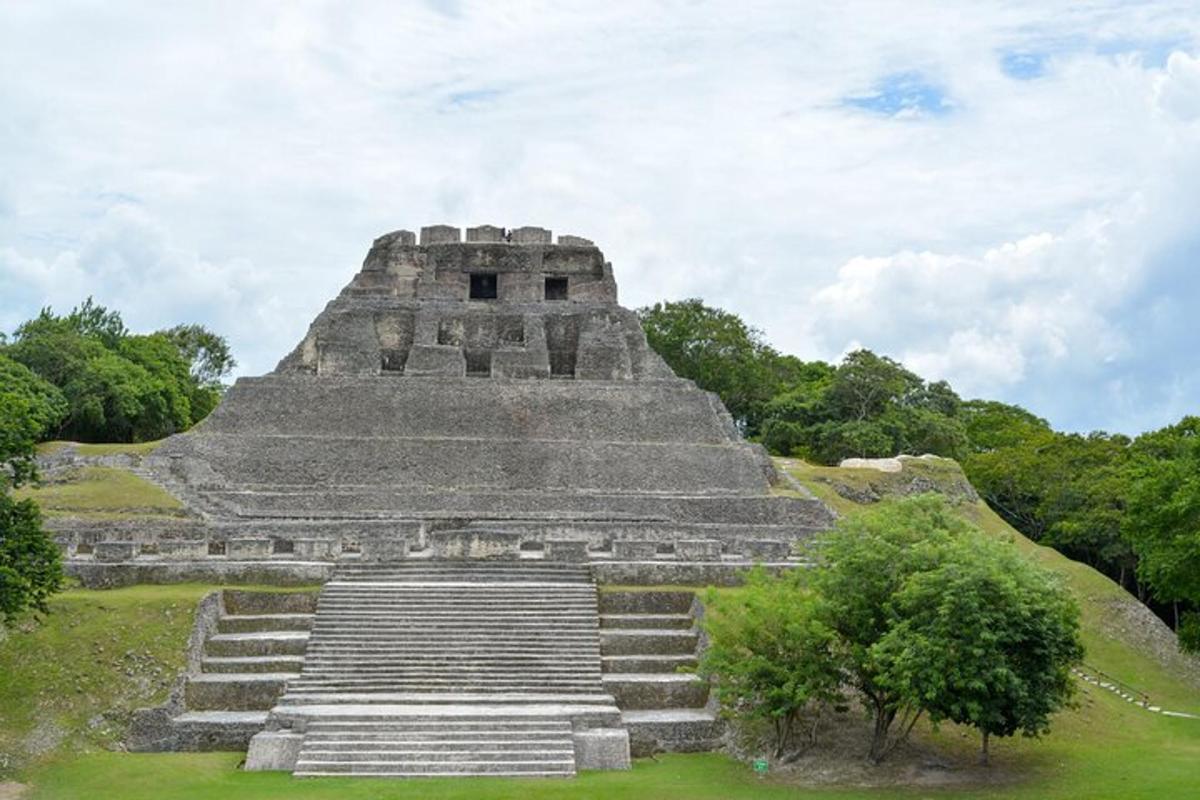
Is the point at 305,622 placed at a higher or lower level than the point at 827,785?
higher

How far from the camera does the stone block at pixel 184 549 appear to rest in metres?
20.2

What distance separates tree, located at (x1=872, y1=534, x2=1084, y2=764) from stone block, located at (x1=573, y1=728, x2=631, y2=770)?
11.3 feet

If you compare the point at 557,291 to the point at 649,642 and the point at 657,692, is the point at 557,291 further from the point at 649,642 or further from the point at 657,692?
the point at 657,692

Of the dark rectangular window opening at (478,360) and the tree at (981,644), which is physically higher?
the dark rectangular window opening at (478,360)

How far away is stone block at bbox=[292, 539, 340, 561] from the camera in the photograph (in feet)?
67.0

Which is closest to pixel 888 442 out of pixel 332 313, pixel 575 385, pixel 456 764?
pixel 575 385

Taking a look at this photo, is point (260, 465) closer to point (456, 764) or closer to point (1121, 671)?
point (456, 764)

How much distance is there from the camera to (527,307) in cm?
3866

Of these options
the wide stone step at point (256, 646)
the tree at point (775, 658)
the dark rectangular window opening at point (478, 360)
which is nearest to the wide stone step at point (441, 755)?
the tree at point (775, 658)

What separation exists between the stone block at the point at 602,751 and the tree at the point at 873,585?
2976mm

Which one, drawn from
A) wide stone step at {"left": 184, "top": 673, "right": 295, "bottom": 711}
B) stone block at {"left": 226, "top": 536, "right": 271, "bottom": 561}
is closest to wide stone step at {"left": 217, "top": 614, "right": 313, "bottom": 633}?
wide stone step at {"left": 184, "top": 673, "right": 295, "bottom": 711}

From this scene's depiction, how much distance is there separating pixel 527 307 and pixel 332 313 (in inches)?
242

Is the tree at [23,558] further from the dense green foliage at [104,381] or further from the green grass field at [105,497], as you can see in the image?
the dense green foliage at [104,381]

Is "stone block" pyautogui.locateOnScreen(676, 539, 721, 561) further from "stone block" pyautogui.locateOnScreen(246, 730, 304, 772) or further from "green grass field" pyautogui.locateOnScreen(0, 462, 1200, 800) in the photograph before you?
"stone block" pyautogui.locateOnScreen(246, 730, 304, 772)
